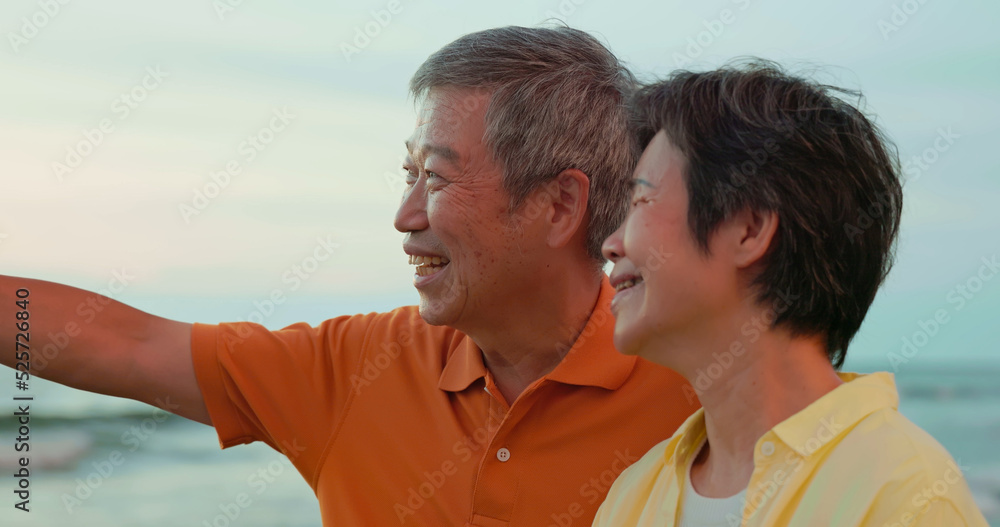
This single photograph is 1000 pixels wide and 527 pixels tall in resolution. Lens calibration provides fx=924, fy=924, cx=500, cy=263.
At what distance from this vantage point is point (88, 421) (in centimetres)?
980

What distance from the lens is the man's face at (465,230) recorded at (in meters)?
2.38

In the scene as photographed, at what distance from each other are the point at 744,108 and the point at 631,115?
1.07ft

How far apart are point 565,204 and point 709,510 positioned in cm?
100

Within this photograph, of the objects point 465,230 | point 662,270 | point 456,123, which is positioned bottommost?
point 465,230

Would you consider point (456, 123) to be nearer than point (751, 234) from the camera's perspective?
No

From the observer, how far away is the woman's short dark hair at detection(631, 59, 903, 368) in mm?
1663

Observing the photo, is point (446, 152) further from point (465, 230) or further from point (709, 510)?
point (709, 510)

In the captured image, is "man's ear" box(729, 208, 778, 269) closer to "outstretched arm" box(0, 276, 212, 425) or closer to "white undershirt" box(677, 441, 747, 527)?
"white undershirt" box(677, 441, 747, 527)

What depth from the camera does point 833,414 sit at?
1.56 meters

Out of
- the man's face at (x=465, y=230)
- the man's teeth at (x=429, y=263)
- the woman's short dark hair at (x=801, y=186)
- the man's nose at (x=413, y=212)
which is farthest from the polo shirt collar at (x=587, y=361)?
the woman's short dark hair at (x=801, y=186)

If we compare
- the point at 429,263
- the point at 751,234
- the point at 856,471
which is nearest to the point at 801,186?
the point at 751,234

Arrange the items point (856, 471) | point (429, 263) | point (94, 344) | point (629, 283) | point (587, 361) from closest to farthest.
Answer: point (856, 471) → point (629, 283) → point (94, 344) → point (587, 361) → point (429, 263)

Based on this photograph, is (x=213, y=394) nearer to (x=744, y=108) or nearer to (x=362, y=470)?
(x=362, y=470)

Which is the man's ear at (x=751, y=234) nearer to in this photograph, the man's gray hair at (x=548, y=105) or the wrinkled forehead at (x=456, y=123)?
the man's gray hair at (x=548, y=105)
